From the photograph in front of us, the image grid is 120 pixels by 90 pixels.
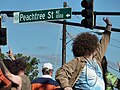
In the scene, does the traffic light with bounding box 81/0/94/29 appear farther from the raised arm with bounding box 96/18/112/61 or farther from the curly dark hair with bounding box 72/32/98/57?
the curly dark hair with bounding box 72/32/98/57

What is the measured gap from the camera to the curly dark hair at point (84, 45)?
5723mm

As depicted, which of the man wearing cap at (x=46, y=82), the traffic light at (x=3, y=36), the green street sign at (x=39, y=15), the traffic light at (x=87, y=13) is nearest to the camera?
the man wearing cap at (x=46, y=82)

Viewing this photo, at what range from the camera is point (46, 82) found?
8234 mm

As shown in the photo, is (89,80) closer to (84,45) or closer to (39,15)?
(84,45)

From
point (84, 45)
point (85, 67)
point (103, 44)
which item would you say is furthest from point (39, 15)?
point (85, 67)

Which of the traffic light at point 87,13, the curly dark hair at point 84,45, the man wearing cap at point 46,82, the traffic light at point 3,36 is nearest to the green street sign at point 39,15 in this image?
the traffic light at point 3,36

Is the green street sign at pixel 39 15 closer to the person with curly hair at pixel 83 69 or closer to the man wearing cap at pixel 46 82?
the man wearing cap at pixel 46 82

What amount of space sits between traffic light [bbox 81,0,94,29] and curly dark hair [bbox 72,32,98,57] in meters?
10.0

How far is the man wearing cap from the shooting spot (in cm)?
816

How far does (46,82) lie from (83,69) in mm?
2671

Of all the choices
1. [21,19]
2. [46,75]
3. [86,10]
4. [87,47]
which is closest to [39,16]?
[21,19]

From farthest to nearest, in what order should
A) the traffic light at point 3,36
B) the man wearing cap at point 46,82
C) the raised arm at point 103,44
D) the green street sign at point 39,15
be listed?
the green street sign at point 39,15 < the traffic light at point 3,36 < the man wearing cap at point 46,82 < the raised arm at point 103,44

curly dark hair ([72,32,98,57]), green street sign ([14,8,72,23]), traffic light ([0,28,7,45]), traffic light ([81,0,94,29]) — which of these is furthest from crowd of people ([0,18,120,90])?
green street sign ([14,8,72,23])

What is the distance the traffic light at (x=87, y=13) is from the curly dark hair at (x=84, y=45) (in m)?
10.0
